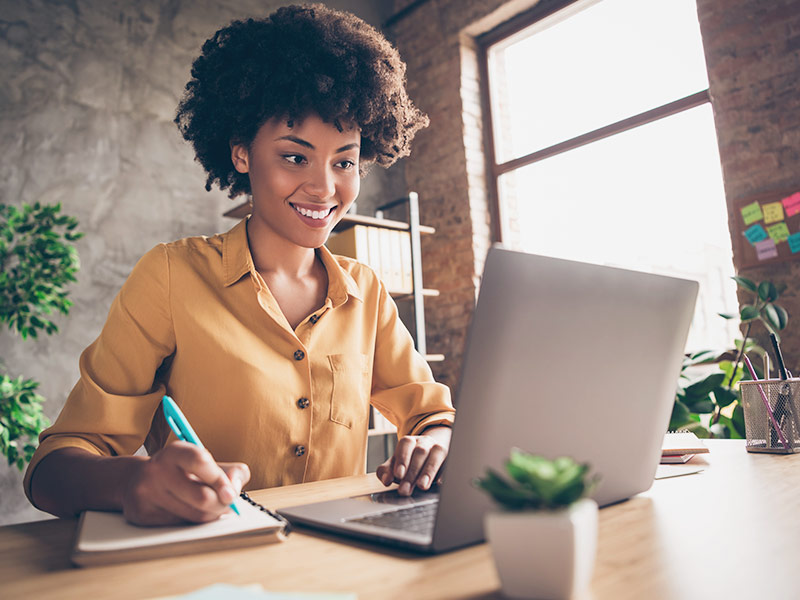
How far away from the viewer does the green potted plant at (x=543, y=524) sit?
40 cm

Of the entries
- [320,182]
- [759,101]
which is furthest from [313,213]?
[759,101]

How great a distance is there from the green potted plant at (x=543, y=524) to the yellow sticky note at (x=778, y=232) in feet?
9.51

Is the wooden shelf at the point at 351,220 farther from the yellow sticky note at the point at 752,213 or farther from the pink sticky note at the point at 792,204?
the pink sticky note at the point at 792,204

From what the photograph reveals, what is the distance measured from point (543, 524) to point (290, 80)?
1.11 meters

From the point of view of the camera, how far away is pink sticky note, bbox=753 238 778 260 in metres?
2.87

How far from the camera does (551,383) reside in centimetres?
58

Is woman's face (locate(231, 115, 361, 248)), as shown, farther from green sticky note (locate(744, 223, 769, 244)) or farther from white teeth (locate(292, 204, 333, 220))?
green sticky note (locate(744, 223, 769, 244))

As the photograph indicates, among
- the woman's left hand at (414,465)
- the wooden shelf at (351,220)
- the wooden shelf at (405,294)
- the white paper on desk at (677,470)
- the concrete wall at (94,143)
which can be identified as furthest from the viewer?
the wooden shelf at (405,294)

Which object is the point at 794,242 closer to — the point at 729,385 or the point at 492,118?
the point at 729,385

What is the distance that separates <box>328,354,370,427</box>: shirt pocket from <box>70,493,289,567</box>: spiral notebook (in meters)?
0.53

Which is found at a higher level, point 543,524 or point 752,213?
point 752,213

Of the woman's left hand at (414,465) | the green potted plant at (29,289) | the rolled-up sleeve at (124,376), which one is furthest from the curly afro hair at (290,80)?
the green potted plant at (29,289)

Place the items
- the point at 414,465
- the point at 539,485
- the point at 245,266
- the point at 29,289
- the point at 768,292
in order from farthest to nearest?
the point at 768,292
the point at 29,289
the point at 245,266
the point at 414,465
the point at 539,485

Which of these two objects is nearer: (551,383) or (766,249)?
(551,383)
